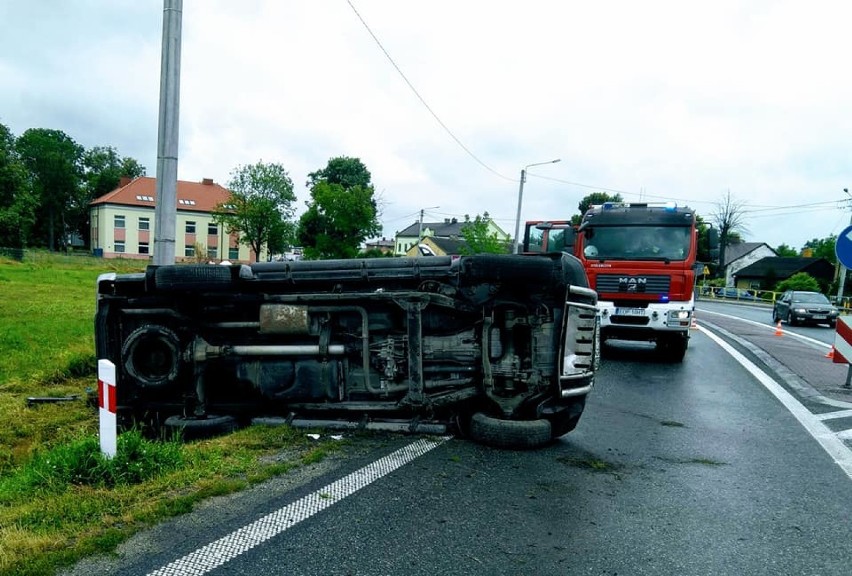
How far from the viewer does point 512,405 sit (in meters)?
4.76

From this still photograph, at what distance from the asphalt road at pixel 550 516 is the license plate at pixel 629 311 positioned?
4.85m

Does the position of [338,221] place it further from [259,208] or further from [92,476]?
[92,476]

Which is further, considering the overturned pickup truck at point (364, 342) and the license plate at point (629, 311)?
the license plate at point (629, 311)

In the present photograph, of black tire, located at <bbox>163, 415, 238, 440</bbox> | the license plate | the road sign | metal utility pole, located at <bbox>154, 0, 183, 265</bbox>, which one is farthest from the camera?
the license plate

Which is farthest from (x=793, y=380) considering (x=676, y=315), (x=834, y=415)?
(x=834, y=415)

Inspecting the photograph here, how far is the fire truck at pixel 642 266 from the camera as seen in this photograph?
33.4 ft

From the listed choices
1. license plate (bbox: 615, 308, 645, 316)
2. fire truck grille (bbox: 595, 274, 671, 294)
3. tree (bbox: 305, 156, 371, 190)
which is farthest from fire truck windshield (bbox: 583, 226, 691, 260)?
tree (bbox: 305, 156, 371, 190)

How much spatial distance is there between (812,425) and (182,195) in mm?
72660

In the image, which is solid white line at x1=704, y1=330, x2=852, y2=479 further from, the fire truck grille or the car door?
the car door

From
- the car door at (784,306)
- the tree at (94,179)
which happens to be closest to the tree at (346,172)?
the tree at (94,179)

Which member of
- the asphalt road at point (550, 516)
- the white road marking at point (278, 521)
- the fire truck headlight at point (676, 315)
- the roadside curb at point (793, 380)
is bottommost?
the roadside curb at point (793, 380)

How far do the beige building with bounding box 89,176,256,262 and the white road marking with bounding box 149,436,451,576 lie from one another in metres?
63.0

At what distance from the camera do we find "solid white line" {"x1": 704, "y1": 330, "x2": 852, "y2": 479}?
4997 mm

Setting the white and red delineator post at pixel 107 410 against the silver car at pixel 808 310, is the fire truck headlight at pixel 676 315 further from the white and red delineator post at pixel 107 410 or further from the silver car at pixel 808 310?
the silver car at pixel 808 310
